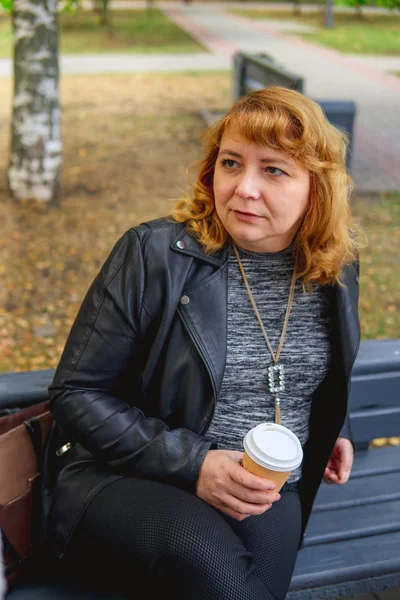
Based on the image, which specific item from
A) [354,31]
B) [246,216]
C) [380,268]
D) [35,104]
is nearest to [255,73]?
[35,104]

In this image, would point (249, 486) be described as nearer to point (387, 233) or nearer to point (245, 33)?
point (387, 233)

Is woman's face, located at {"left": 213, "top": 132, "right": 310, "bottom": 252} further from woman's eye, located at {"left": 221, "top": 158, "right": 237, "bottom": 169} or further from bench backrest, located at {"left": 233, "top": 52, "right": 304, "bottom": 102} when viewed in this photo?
bench backrest, located at {"left": 233, "top": 52, "right": 304, "bottom": 102}

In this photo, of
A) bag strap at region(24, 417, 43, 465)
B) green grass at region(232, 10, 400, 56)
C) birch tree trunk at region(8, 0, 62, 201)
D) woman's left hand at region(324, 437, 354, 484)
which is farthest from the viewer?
green grass at region(232, 10, 400, 56)

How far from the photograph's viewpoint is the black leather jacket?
1853mm

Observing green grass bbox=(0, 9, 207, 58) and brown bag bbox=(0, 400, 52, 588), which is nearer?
brown bag bbox=(0, 400, 52, 588)

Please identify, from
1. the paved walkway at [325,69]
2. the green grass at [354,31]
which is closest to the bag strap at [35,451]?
the paved walkway at [325,69]

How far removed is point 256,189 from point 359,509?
4.09ft

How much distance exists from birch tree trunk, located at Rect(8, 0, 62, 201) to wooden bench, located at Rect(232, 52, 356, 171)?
6.37 ft

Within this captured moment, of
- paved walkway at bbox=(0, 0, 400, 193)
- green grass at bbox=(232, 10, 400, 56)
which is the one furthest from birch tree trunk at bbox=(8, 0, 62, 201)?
green grass at bbox=(232, 10, 400, 56)

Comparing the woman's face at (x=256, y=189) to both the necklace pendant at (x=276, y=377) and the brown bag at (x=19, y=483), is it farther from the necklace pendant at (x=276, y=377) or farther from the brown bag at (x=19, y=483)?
the brown bag at (x=19, y=483)

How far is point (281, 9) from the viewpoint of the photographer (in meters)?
35.0

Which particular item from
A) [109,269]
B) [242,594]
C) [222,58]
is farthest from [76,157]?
[222,58]

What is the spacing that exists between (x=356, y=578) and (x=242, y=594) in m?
0.66

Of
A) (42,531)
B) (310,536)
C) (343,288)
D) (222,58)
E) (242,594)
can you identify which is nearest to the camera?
(242,594)
